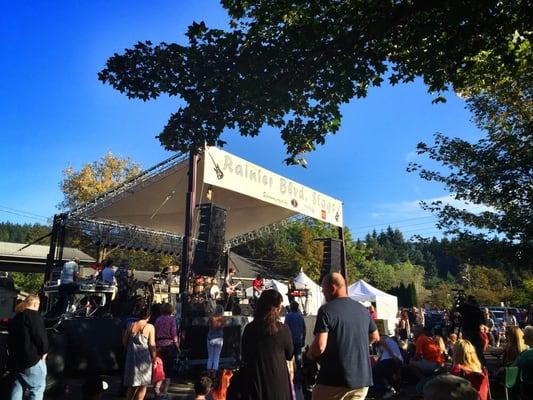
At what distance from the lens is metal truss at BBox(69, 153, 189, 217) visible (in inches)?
563

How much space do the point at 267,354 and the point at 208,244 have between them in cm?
712

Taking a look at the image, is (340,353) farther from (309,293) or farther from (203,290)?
(309,293)

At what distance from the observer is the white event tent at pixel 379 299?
64.5 ft

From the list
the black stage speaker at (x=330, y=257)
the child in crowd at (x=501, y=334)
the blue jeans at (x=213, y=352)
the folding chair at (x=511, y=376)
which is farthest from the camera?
the child in crowd at (x=501, y=334)

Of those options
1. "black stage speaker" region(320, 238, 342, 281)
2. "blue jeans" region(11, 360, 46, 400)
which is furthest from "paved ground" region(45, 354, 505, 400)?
"black stage speaker" region(320, 238, 342, 281)

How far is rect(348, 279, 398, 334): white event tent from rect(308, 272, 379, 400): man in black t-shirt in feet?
54.3

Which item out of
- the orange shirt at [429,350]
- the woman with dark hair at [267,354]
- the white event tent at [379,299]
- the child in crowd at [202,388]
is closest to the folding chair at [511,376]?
the woman with dark hair at [267,354]

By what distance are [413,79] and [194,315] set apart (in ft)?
21.8

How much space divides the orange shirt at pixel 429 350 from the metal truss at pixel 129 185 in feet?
28.6

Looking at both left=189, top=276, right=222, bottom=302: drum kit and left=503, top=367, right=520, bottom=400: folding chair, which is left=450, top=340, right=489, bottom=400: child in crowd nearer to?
left=503, top=367, right=520, bottom=400: folding chair

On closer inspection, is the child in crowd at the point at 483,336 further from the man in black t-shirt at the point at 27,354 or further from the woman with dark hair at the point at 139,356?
the man in black t-shirt at the point at 27,354

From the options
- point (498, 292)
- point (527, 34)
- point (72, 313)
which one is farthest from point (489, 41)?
point (498, 292)

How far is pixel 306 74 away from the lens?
586 cm

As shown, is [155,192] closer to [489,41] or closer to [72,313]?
[72,313]
